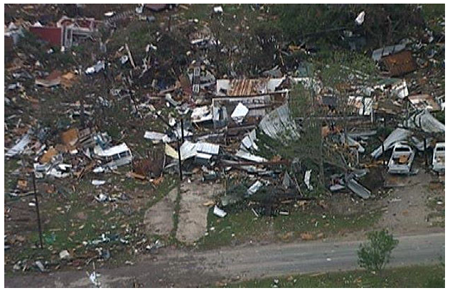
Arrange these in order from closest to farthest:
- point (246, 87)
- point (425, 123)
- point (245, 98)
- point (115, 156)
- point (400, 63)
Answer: point (425, 123)
point (115, 156)
point (245, 98)
point (246, 87)
point (400, 63)

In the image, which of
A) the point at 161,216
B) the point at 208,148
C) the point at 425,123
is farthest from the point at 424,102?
the point at 161,216

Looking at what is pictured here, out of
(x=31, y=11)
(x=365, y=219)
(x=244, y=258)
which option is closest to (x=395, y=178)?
(x=365, y=219)

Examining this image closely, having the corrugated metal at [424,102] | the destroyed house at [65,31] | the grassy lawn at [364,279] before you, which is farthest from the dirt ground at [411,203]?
the destroyed house at [65,31]

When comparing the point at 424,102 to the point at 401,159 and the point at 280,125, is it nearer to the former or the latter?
the point at 401,159

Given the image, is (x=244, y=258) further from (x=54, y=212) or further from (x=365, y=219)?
(x=54, y=212)

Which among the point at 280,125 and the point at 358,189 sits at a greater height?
the point at 280,125

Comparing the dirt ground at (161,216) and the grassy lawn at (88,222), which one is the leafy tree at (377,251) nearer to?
the dirt ground at (161,216)
